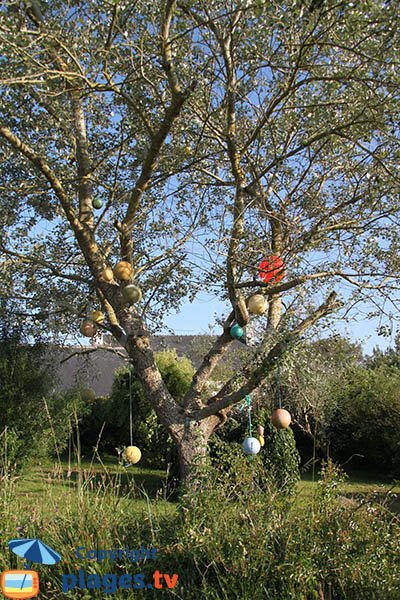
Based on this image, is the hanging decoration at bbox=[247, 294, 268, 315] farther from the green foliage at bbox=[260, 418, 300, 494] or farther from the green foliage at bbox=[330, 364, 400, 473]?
the green foliage at bbox=[330, 364, 400, 473]

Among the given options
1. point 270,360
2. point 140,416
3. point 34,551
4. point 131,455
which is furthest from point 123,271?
point 140,416

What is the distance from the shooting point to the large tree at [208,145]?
3.69 meters

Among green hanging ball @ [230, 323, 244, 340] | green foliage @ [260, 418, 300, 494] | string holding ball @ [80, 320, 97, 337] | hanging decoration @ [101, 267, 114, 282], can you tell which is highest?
hanging decoration @ [101, 267, 114, 282]

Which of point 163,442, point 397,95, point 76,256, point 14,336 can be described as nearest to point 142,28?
point 397,95

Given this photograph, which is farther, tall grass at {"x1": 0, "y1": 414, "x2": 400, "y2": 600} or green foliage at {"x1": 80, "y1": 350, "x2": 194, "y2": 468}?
green foliage at {"x1": 80, "y1": 350, "x2": 194, "y2": 468}

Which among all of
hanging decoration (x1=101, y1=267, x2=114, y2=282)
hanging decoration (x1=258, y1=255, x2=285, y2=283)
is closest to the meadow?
hanging decoration (x1=258, y1=255, x2=285, y2=283)

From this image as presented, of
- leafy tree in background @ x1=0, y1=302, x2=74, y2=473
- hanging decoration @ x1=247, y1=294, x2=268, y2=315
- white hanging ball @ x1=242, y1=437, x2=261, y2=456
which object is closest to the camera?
hanging decoration @ x1=247, y1=294, x2=268, y2=315

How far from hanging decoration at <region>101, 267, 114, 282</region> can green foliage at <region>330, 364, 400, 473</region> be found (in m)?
5.82

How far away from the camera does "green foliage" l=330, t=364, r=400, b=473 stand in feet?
31.5

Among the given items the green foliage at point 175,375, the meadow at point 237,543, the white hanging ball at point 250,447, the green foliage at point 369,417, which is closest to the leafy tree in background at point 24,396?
the green foliage at point 175,375

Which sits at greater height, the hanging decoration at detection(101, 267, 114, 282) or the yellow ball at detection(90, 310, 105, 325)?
the hanging decoration at detection(101, 267, 114, 282)

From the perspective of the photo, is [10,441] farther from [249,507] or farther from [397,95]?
[397,95]

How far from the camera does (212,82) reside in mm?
4434

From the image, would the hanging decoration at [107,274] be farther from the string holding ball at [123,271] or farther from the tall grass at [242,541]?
the tall grass at [242,541]
